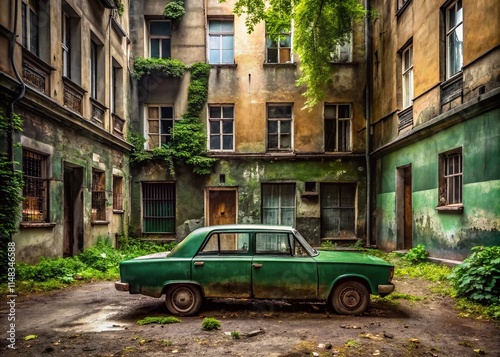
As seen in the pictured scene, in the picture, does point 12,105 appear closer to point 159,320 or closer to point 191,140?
point 159,320

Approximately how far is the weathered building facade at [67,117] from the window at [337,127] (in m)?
7.70

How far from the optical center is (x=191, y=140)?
51.1 feet

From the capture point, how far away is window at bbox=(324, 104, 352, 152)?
633 inches

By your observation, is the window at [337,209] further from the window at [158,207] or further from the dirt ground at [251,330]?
the dirt ground at [251,330]

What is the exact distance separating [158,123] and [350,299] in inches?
469

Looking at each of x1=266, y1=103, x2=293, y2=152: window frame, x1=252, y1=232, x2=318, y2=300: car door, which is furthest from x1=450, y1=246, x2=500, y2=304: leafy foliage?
x1=266, y1=103, x2=293, y2=152: window frame

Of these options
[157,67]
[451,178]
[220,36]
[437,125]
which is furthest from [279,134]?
[451,178]

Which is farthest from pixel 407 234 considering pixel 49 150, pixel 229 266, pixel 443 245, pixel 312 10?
pixel 49 150

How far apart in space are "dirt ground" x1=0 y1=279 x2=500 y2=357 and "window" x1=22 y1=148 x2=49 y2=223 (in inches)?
88.8

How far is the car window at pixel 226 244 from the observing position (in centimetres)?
659

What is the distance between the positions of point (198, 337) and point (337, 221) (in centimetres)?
1133

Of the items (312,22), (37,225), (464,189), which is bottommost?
(37,225)

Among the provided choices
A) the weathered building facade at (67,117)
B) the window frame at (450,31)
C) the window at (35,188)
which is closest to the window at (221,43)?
the weathered building facade at (67,117)

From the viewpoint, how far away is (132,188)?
15.9 meters
